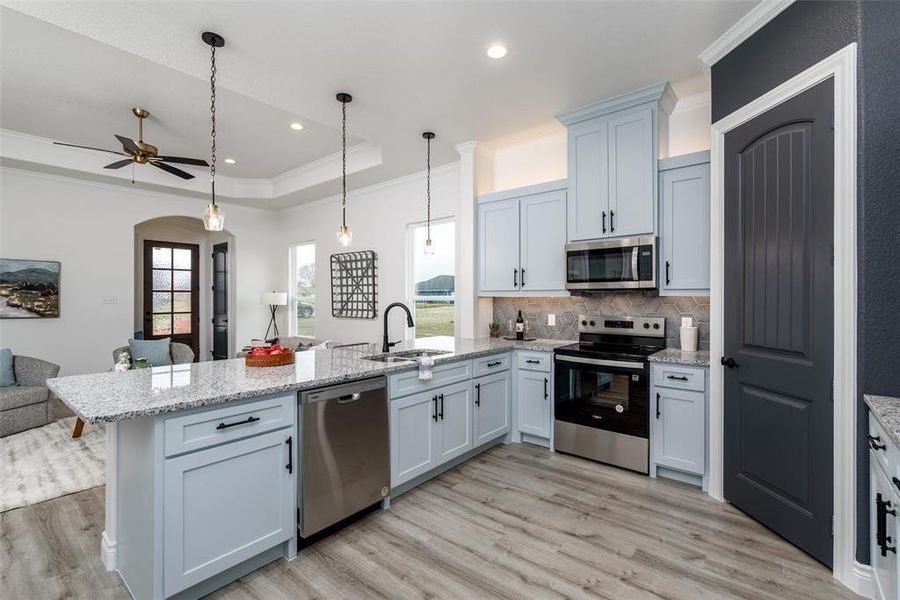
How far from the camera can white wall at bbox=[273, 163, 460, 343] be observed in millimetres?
5031

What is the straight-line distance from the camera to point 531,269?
395 cm

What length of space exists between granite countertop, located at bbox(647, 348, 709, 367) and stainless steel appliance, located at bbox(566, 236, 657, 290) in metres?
0.52

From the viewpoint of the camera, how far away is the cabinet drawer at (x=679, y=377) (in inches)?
112

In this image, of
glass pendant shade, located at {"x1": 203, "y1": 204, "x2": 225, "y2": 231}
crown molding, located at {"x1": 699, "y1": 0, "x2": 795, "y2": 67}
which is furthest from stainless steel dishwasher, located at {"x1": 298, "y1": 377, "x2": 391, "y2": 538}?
crown molding, located at {"x1": 699, "y1": 0, "x2": 795, "y2": 67}

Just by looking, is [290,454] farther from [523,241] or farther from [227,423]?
[523,241]

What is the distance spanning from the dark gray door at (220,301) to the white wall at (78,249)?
4.17 feet

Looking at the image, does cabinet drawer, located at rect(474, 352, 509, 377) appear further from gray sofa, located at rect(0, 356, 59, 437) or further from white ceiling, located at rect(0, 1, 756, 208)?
gray sofa, located at rect(0, 356, 59, 437)

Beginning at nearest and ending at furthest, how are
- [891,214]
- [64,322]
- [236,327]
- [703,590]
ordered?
[891,214]
[703,590]
[64,322]
[236,327]

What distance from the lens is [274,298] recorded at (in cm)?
681

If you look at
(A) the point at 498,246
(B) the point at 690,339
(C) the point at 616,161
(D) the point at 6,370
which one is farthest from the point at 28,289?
(B) the point at 690,339

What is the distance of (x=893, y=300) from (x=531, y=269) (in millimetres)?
2464

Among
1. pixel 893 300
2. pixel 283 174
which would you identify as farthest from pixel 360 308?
pixel 893 300

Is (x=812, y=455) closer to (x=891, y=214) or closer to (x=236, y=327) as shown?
(x=891, y=214)

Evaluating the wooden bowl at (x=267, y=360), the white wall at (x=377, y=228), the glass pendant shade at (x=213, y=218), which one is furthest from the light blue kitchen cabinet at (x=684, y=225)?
the glass pendant shade at (x=213, y=218)
